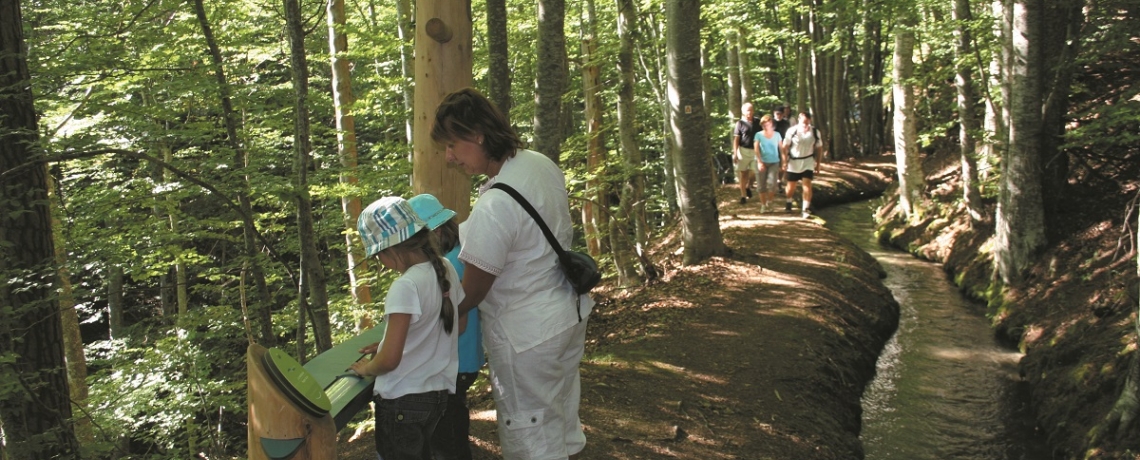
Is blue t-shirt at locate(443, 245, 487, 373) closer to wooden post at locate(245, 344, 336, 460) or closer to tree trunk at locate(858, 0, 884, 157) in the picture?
wooden post at locate(245, 344, 336, 460)

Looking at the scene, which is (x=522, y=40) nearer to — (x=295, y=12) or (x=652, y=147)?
(x=652, y=147)

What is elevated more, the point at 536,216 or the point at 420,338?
the point at 536,216

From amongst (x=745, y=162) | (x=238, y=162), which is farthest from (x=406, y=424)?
(x=745, y=162)

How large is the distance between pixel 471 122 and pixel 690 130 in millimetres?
6956

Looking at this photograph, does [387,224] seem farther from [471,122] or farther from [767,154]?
[767,154]

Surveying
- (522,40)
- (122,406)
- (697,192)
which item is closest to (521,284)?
(697,192)

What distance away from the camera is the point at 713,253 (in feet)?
34.7

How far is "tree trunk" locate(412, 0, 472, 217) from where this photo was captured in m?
4.51

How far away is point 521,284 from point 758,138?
11.9 m

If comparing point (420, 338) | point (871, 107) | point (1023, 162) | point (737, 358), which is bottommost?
point (737, 358)

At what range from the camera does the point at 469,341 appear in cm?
363

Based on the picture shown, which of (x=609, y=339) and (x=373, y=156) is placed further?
(x=373, y=156)

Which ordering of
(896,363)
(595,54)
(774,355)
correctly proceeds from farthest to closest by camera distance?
(595,54) < (896,363) < (774,355)

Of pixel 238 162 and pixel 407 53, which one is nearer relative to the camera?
pixel 238 162
